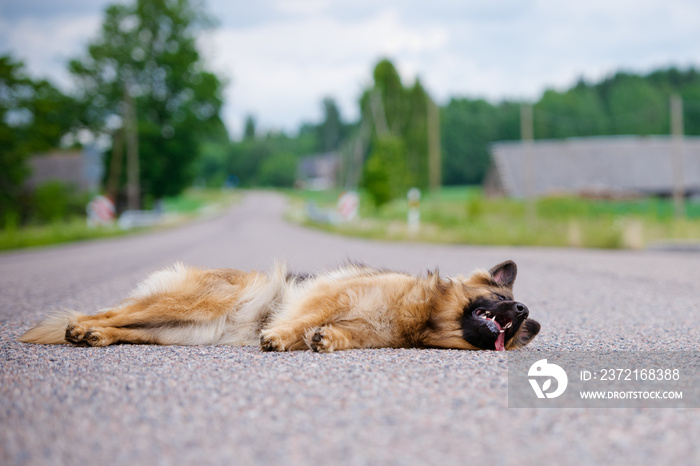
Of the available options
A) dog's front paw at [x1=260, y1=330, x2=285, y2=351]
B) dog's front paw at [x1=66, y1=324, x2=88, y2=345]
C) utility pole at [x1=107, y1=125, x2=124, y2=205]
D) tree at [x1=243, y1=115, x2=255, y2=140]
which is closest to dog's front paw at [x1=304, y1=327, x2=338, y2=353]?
dog's front paw at [x1=260, y1=330, x2=285, y2=351]

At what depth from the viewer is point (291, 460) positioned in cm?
229

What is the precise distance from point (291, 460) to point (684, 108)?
7984 centimetres

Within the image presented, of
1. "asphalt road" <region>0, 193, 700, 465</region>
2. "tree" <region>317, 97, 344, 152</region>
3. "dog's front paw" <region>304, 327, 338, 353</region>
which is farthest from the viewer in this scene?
"tree" <region>317, 97, 344, 152</region>

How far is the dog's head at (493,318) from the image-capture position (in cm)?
408

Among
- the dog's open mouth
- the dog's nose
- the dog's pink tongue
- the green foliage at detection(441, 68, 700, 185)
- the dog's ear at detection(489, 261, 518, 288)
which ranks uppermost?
the green foliage at detection(441, 68, 700, 185)

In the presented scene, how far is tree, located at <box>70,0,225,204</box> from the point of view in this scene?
4659 centimetres

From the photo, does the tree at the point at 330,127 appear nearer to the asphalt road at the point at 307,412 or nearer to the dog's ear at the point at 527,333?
the asphalt road at the point at 307,412

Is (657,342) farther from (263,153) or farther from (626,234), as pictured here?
(263,153)

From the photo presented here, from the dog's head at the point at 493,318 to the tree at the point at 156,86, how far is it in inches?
1762


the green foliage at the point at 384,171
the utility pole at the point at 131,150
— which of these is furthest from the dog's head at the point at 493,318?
the utility pole at the point at 131,150

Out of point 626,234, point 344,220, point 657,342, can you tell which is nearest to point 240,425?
point 657,342

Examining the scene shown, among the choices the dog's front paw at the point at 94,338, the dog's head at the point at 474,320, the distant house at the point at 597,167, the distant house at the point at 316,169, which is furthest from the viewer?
the distant house at the point at 316,169

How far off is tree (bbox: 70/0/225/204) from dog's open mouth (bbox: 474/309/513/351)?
44908mm

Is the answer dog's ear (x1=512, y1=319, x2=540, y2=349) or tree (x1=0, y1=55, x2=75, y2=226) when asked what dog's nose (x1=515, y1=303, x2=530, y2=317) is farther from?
tree (x1=0, y1=55, x2=75, y2=226)
